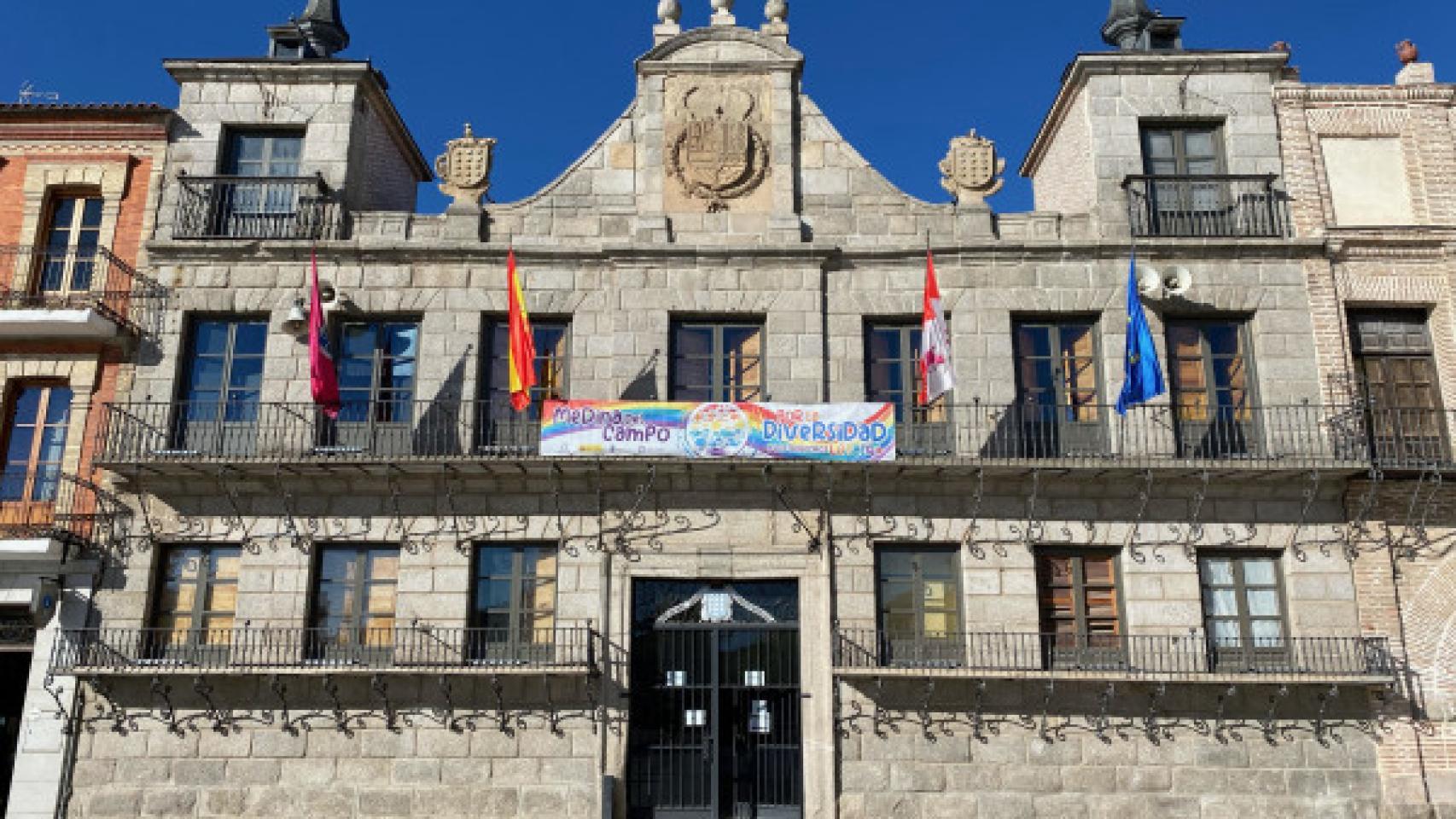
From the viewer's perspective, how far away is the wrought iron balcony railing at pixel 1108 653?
624 inches

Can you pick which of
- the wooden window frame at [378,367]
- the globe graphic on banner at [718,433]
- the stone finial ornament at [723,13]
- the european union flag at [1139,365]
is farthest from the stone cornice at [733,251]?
the stone finial ornament at [723,13]

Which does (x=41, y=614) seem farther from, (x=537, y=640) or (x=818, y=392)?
(x=818, y=392)

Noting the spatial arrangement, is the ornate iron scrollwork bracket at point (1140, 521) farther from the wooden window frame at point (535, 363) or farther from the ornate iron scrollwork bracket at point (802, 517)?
the wooden window frame at point (535, 363)

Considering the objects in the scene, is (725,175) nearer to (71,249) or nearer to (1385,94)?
(71,249)

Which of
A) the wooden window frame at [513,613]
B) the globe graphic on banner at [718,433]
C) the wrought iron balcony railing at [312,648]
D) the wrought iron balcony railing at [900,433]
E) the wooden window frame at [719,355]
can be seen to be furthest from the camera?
the wooden window frame at [719,355]

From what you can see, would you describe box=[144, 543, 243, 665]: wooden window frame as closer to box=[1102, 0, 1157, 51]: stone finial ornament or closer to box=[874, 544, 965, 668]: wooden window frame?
box=[874, 544, 965, 668]: wooden window frame

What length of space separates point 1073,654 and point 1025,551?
1466mm

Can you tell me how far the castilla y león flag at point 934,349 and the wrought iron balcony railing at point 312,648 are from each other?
551cm

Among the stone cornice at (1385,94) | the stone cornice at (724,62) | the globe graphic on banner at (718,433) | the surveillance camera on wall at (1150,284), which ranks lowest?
the globe graphic on banner at (718,433)

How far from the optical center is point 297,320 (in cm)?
A: 1733

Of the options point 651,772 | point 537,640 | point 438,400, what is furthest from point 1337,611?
point 438,400

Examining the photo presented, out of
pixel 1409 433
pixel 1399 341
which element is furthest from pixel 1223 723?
pixel 1399 341

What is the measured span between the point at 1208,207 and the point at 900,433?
5.94 meters

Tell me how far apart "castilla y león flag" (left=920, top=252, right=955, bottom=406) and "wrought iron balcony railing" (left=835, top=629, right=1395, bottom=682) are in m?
3.28
